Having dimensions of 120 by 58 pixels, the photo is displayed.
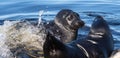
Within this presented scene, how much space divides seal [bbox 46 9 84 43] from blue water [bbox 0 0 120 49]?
211 cm

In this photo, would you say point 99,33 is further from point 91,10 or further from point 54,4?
point 54,4

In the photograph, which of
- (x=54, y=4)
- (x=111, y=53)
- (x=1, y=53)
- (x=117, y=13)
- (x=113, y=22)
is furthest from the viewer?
(x=54, y=4)

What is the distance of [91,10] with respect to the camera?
51.5 feet

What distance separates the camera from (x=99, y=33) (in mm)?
9023

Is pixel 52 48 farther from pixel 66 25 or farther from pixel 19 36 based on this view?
pixel 19 36

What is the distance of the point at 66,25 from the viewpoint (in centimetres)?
1113

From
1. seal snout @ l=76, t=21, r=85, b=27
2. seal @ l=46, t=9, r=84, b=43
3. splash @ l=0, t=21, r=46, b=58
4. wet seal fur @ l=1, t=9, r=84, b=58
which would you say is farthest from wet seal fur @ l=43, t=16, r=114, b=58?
splash @ l=0, t=21, r=46, b=58

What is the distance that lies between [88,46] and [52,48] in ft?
4.80

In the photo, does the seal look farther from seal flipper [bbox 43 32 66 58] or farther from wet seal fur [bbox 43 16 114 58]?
seal flipper [bbox 43 32 66 58]

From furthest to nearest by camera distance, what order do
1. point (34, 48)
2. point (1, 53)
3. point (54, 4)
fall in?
1. point (54, 4)
2. point (34, 48)
3. point (1, 53)

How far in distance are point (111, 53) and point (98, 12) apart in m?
6.55

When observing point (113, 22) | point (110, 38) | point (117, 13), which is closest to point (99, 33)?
point (110, 38)

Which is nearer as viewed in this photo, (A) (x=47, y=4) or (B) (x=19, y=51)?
(B) (x=19, y=51)

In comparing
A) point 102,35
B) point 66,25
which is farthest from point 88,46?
point 66,25
